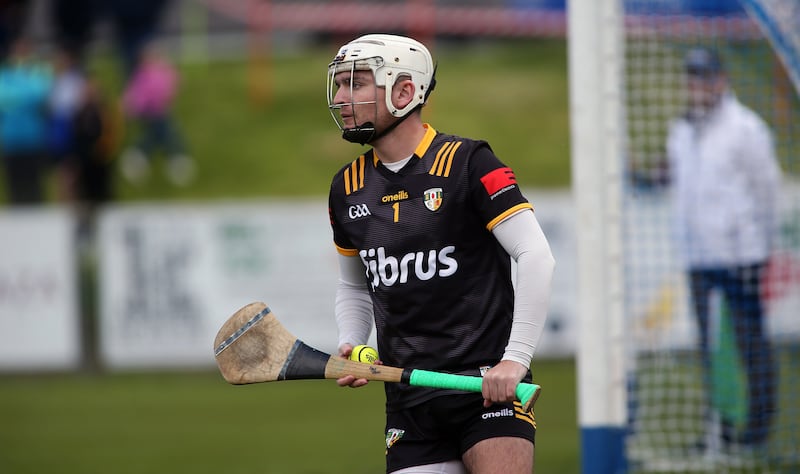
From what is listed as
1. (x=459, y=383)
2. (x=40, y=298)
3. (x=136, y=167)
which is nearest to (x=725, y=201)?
(x=459, y=383)

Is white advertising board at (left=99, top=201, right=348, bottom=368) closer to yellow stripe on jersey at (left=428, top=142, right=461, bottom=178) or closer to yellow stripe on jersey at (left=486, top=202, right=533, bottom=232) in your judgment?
yellow stripe on jersey at (left=428, top=142, right=461, bottom=178)

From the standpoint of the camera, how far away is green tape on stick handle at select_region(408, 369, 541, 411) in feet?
11.8

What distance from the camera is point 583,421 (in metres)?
5.50

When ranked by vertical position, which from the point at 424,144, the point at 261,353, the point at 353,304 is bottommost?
the point at 261,353

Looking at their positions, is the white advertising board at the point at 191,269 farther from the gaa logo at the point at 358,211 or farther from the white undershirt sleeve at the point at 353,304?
the gaa logo at the point at 358,211

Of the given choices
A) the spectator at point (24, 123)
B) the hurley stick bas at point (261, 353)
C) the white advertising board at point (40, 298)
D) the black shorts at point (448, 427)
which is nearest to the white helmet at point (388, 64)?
the hurley stick bas at point (261, 353)

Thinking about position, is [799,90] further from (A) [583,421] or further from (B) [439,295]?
(B) [439,295]

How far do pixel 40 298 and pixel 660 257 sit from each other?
641cm

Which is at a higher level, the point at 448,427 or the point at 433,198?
the point at 433,198

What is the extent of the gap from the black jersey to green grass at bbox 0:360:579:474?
3.06 m

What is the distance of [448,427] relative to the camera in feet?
12.7

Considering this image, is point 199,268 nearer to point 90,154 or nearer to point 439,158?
point 90,154

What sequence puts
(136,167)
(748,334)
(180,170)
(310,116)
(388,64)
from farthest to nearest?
(310,116)
(180,170)
(136,167)
(748,334)
(388,64)

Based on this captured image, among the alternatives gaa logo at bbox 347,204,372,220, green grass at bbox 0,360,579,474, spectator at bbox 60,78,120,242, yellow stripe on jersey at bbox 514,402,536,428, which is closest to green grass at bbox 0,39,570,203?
spectator at bbox 60,78,120,242
